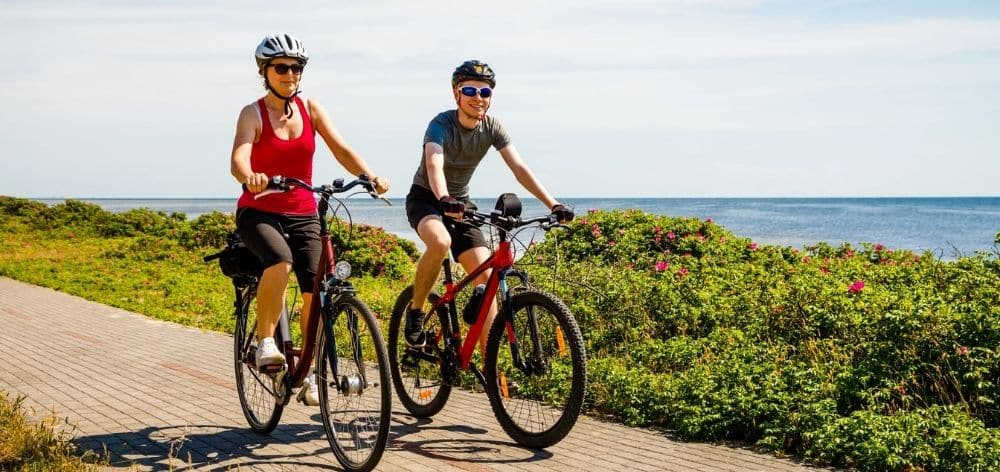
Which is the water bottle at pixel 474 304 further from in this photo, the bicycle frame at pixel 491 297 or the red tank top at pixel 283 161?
the red tank top at pixel 283 161

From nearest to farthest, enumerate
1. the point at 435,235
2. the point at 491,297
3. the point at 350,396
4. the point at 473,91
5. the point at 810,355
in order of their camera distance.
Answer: the point at 350,396
the point at 491,297
the point at 435,235
the point at 473,91
the point at 810,355

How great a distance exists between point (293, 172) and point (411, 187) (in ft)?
3.09

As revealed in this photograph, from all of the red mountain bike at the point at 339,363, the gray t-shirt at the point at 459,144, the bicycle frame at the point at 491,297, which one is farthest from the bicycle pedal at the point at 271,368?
the gray t-shirt at the point at 459,144

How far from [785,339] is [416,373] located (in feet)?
9.50

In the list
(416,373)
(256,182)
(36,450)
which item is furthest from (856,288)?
(36,450)

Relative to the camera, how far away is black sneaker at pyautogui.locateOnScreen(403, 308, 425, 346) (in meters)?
6.39

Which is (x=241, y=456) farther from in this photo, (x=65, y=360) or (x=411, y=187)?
(x=65, y=360)

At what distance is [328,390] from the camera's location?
17.4 ft

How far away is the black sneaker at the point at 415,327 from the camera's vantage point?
21.0ft

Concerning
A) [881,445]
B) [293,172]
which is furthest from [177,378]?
[881,445]

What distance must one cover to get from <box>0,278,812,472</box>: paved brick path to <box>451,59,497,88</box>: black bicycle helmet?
87.8 inches

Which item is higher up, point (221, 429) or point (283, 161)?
point (283, 161)

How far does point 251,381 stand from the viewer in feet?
21.1

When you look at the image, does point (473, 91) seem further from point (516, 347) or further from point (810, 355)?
point (810, 355)
